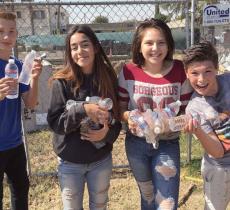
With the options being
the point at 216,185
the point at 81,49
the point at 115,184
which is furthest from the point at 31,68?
the point at 115,184

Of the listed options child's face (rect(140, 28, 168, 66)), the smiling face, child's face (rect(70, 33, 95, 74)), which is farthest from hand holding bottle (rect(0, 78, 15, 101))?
child's face (rect(140, 28, 168, 66))

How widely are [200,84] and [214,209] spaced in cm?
92

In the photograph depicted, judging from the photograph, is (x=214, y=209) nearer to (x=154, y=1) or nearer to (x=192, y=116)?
(x=192, y=116)

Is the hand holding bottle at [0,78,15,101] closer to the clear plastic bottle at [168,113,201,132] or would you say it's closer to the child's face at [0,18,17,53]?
the child's face at [0,18,17,53]

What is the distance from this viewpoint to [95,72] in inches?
111

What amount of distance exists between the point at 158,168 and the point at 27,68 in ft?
3.97

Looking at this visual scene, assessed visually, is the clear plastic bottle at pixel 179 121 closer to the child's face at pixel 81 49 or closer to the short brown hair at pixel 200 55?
the short brown hair at pixel 200 55

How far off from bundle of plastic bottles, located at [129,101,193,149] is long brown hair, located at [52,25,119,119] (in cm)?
24

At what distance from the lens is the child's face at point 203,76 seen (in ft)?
8.43

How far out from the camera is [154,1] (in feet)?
14.1

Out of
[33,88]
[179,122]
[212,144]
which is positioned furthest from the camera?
[33,88]

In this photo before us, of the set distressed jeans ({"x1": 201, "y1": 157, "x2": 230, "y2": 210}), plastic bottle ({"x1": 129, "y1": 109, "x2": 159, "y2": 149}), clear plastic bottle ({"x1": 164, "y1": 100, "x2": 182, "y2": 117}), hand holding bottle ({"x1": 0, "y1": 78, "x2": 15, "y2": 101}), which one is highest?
hand holding bottle ({"x1": 0, "y1": 78, "x2": 15, "y2": 101})

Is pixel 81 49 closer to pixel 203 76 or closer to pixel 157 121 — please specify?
pixel 157 121

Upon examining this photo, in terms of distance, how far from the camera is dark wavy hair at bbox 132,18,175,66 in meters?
2.74
